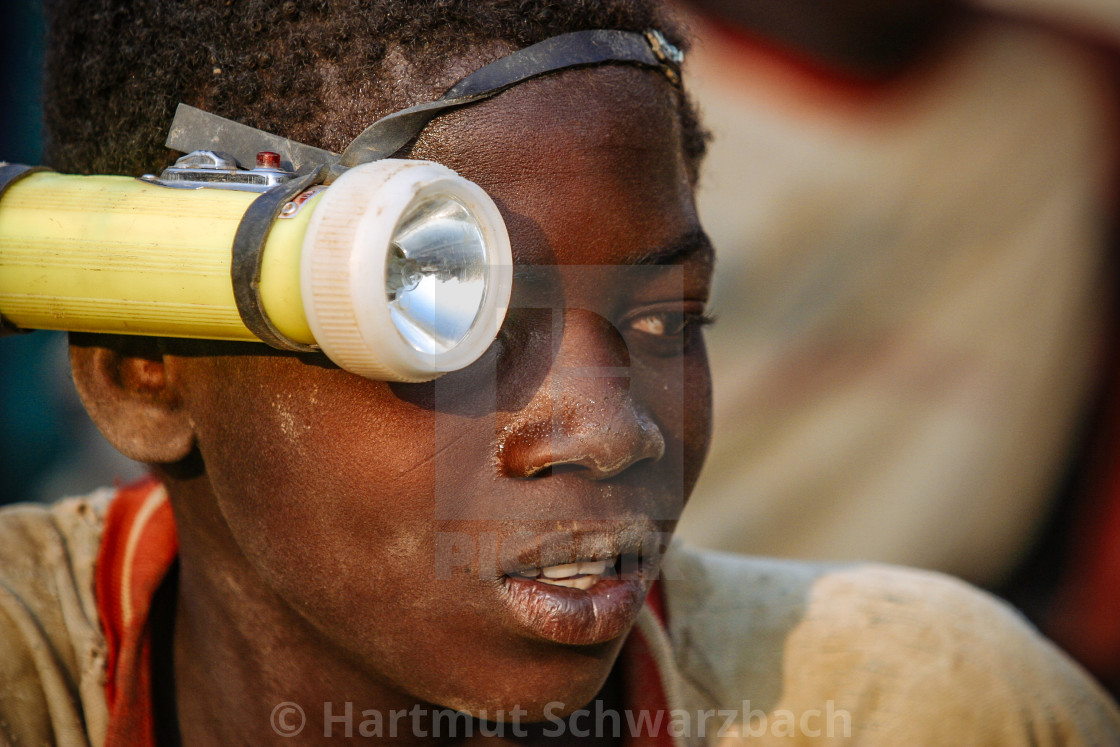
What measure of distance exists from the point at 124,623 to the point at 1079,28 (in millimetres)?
3541

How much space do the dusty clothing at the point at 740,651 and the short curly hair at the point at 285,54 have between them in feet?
2.27

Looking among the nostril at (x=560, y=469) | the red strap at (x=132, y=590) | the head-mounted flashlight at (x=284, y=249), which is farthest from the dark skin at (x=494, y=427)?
the red strap at (x=132, y=590)

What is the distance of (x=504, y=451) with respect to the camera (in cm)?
133

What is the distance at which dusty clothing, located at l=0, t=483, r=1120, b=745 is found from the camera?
1.68m

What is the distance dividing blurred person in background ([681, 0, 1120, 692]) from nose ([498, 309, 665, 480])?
244 centimetres

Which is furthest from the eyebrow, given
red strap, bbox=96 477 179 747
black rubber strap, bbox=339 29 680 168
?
red strap, bbox=96 477 179 747

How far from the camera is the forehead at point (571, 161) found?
4.36ft

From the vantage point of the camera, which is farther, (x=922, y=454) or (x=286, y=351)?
(x=922, y=454)

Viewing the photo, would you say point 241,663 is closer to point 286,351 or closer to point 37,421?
point 286,351

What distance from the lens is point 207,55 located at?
4.76 ft

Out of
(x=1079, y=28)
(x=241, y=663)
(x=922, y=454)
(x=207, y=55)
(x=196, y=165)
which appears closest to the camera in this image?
(x=196, y=165)

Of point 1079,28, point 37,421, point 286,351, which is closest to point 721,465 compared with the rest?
point 1079,28

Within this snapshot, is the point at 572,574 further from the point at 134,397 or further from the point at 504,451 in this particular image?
the point at 134,397

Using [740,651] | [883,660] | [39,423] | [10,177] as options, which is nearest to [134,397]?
[10,177]
